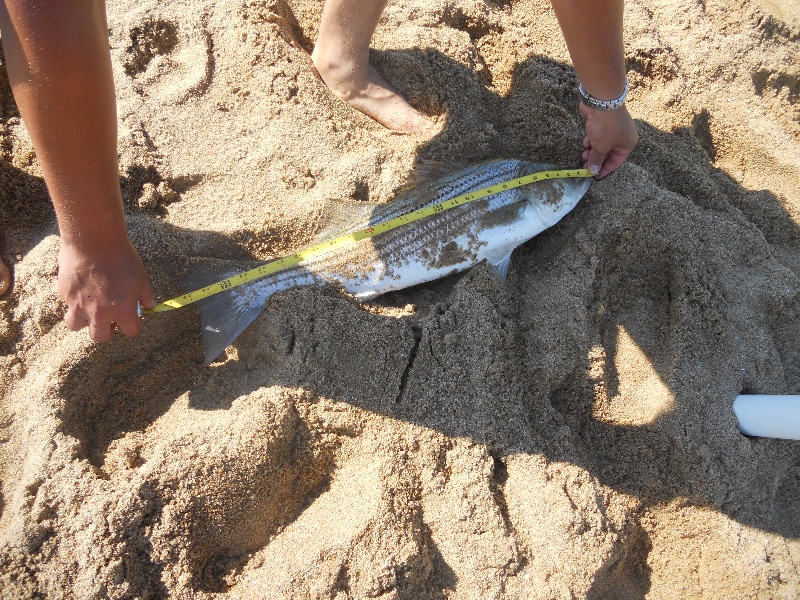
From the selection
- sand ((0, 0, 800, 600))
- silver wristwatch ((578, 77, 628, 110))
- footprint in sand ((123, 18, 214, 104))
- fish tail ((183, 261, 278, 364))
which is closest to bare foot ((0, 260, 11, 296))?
sand ((0, 0, 800, 600))

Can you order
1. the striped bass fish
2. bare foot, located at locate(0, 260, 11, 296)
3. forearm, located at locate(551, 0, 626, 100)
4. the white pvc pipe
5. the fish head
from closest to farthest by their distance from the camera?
1. forearm, located at locate(551, 0, 626, 100)
2. the white pvc pipe
3. bare foot, located at locate(0, 260, 11, 296)
4. the striped bass fish
5. the fish head

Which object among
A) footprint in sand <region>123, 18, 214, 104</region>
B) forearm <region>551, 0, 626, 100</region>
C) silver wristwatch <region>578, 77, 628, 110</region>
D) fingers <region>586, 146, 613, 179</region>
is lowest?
fingers <region>586, 146, 613, 179</region>

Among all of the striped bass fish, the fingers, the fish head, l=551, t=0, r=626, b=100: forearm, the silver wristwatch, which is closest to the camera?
l=551, t=0, r=626, b=100: forearm

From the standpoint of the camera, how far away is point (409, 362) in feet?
9.78

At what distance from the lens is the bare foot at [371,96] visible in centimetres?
382

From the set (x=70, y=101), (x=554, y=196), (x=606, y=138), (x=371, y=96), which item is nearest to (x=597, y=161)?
(x=606, y=138)

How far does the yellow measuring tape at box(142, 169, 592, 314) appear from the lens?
10.2 feet

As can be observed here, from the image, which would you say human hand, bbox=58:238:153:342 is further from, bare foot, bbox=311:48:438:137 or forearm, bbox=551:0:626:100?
forearm, bbox=551:0:626:100

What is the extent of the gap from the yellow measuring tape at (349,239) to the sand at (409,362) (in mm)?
175

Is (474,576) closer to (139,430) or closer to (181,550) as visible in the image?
(181,550)

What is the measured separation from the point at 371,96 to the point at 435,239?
4.10ft

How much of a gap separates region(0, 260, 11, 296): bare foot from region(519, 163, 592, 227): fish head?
3.15 m

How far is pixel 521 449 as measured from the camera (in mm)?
2775

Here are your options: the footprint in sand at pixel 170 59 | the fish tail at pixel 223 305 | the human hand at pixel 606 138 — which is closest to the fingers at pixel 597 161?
the human hand at pixel 606 138
